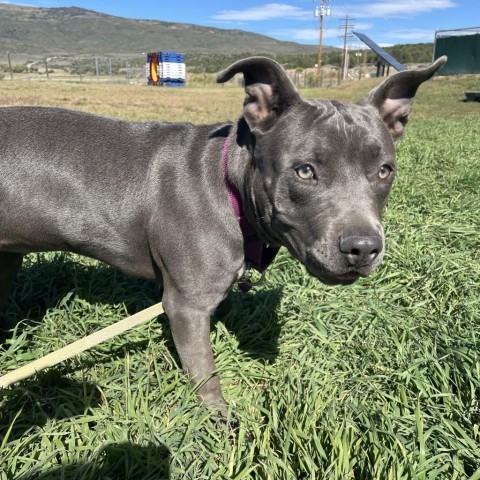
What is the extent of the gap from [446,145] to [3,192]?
8.43 m

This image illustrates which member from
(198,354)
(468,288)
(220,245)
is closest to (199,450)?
(198,354)

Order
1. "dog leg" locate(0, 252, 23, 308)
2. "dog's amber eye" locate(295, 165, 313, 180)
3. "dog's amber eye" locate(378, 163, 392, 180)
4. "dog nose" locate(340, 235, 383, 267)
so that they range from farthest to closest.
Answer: "dog leg" locate(0, 252, 23, 308) < "dog's amber eye" locate(378, 163, 392, 180) < "dog's amber eye" locate(295, 165, 313, 180) < "dog nose" locate(340, 235, 383, 267)

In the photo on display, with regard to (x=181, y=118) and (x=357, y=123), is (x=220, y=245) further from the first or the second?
(x=181, y=118)

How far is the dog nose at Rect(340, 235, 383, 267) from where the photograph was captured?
83.4 inches

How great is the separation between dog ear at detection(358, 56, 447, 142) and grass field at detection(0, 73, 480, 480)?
130 cm

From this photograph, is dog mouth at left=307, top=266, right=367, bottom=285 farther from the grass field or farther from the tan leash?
the tan leash

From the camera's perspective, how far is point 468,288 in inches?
142

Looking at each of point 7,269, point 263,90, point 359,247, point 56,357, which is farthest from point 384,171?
point 7,269

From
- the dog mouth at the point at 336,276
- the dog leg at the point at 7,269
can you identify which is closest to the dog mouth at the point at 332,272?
the dog mouth at the point at 336,276

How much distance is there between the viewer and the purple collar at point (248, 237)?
2.69 m

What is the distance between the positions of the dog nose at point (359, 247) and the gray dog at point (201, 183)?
0.20m

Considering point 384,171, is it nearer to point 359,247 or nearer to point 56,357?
point 359,247

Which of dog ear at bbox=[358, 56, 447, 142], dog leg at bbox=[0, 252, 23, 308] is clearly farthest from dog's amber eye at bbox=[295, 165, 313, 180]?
dog leg at bbox=[0, 252, 23, 308]

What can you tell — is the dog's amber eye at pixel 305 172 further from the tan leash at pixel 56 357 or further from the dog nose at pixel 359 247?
the tan leash at pixel 56 357
